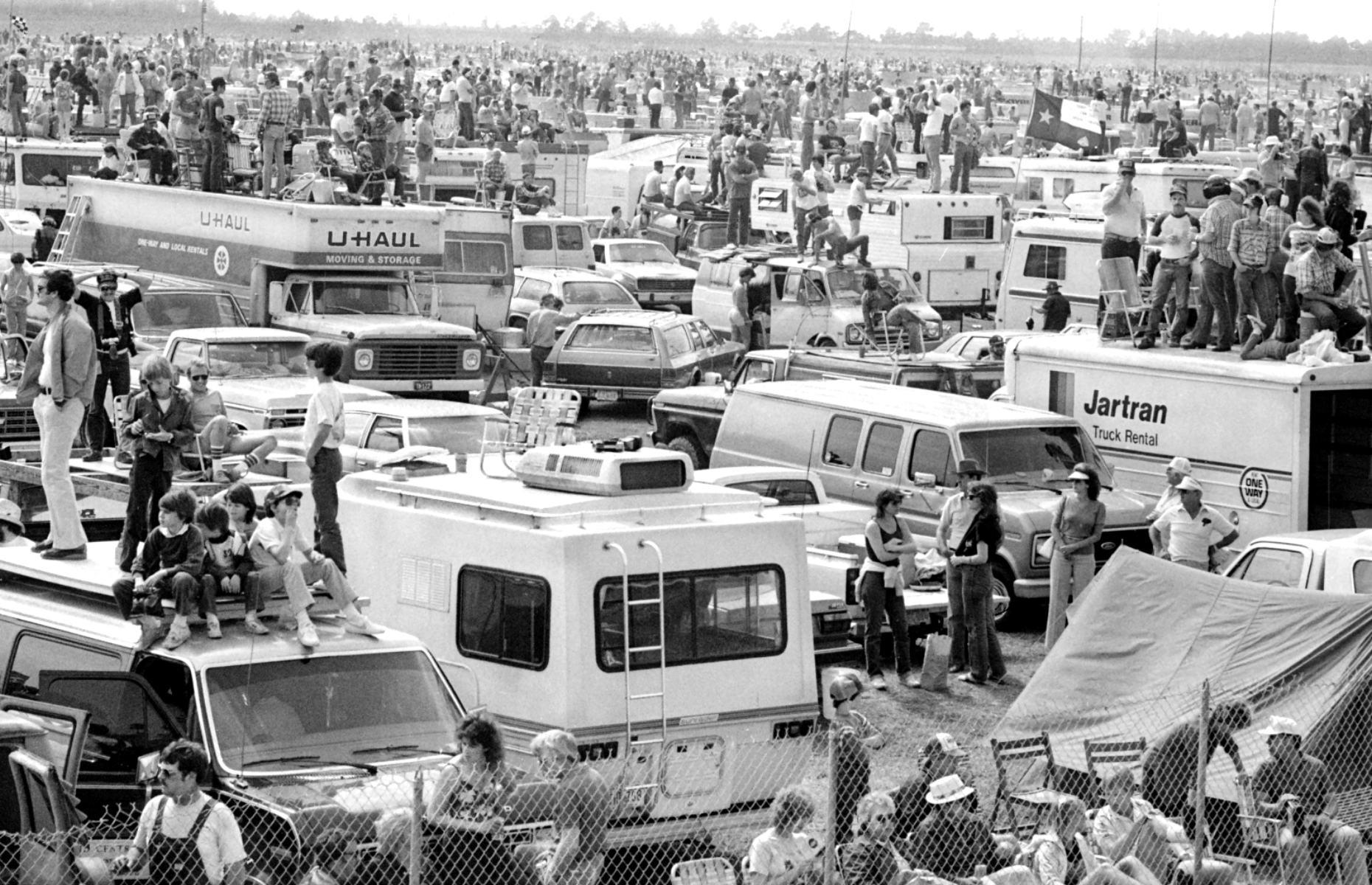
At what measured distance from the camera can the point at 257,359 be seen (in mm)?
21031

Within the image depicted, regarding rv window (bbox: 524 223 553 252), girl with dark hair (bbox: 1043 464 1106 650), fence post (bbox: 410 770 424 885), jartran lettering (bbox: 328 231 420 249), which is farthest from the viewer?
rv window (bbox: 524 223 553 252)

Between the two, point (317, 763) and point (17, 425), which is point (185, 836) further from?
point (17, 425)

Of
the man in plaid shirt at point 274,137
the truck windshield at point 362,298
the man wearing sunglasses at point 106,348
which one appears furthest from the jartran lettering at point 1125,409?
the man in plaid shirt at point 274,137

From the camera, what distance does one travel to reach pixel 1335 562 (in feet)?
45.7

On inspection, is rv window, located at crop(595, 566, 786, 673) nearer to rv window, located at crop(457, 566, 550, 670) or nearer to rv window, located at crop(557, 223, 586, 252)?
rv window, located at crop(457, 566, 550, 670)

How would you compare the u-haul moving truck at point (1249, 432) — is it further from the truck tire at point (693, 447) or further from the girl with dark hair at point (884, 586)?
the truck tire at point (693, 447)

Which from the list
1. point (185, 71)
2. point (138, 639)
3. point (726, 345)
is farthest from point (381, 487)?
point (185, 71)

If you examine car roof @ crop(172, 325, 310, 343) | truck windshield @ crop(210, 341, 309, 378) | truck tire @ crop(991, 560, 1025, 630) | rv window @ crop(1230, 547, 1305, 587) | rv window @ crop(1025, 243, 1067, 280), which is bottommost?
truck tire @ crop(991, 560, 1025, 630)

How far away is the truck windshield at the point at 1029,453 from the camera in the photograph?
694 inches

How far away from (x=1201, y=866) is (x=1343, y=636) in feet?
8.55

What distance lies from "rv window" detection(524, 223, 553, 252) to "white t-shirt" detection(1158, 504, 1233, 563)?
18693 mm

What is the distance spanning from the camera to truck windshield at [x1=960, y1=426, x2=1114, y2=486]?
1762cm

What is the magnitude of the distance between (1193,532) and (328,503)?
6511 mm

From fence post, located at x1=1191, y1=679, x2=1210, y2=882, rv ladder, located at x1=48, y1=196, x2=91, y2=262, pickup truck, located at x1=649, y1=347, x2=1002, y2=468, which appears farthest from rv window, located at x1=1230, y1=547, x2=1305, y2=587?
rv ladder, located at x1=48, y1=196, x2=91, y2=262
